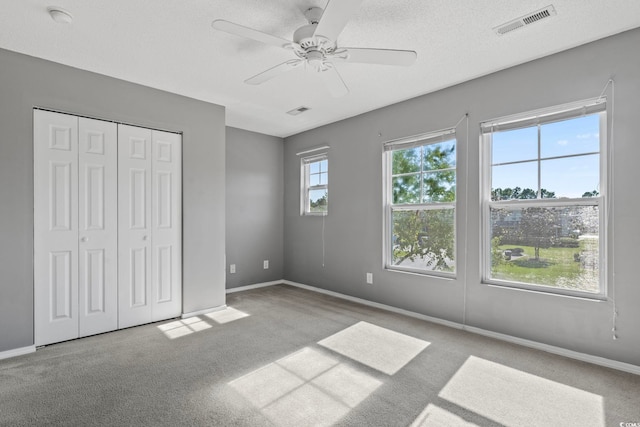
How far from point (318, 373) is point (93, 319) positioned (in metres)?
2.26

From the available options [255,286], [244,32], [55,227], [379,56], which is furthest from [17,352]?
[379,56]

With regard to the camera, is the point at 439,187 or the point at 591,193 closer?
the point at 591,193

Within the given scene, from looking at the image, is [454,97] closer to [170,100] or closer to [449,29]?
[449,29]

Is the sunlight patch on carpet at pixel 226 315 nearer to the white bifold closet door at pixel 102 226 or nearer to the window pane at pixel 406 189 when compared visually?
the white bifold closet door at pixel 102 226

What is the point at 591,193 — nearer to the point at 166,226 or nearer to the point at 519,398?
the point at 519,398

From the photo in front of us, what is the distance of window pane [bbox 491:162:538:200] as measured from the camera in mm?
2961

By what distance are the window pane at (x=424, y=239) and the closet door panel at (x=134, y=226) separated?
2822 millimetres

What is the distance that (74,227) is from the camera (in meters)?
3.02

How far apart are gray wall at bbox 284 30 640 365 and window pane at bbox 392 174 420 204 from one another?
0.73ft

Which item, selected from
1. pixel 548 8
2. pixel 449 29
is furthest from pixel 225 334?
pixel 548 8

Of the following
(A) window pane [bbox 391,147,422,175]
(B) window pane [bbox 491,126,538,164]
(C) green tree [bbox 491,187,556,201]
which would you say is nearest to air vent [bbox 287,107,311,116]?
(A) window pane [bbox 391,147,422,175]

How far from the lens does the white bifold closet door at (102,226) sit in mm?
2883

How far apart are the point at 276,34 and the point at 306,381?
100.0 inches

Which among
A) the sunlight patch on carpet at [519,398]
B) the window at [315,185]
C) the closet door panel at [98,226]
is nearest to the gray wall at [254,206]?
the window at [315,185]
